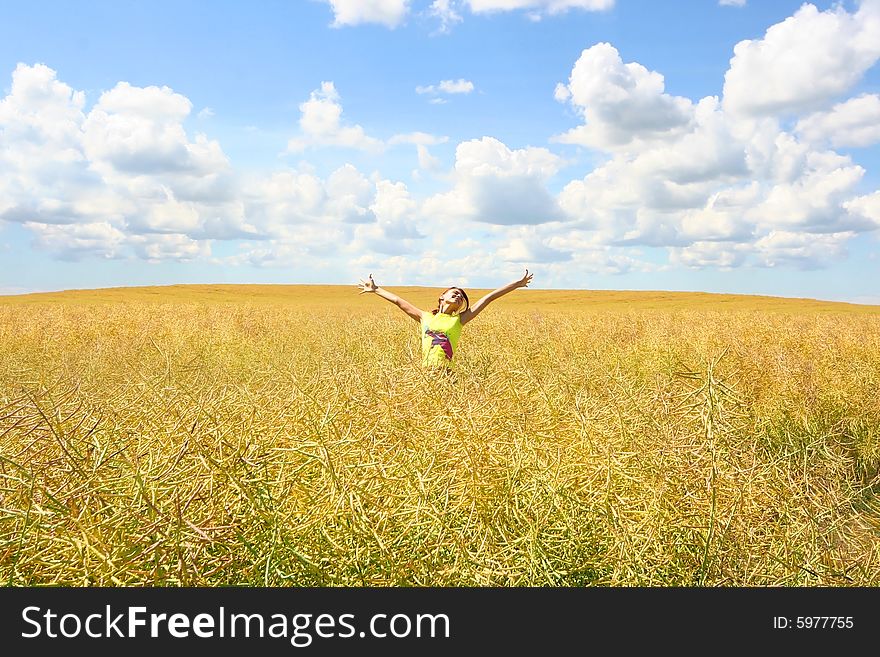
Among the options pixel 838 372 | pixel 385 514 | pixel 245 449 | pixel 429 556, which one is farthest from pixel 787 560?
pixel 838 372

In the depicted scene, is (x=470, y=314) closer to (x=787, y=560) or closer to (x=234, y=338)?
(x=787, y=560)

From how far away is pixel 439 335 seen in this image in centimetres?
485

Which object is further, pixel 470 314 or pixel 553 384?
pixel 470 314

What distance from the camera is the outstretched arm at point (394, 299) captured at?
5352mm

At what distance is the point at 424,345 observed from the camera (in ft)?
16.1

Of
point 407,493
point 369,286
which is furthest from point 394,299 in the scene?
point 407,493

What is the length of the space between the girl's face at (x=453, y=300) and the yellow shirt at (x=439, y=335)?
80 mm

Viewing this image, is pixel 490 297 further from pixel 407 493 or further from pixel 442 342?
pixel 407 493

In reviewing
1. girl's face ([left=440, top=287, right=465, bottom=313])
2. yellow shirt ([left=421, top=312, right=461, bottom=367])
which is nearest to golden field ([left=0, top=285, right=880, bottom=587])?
yellow shirt ([left=421, top=312, right=461, bottom=367])

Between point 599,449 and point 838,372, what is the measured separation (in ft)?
17.5

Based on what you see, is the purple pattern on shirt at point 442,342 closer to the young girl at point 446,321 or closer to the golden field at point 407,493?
the young girl at point 446,321

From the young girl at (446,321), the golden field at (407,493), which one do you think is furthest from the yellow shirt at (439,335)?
the golden field at (407,493)

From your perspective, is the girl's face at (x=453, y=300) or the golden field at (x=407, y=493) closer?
the golden field at (x=407, y=493)

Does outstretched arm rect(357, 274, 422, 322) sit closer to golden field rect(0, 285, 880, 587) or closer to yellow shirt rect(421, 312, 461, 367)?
yellow shirt rect(421, 312, 461, 367)
